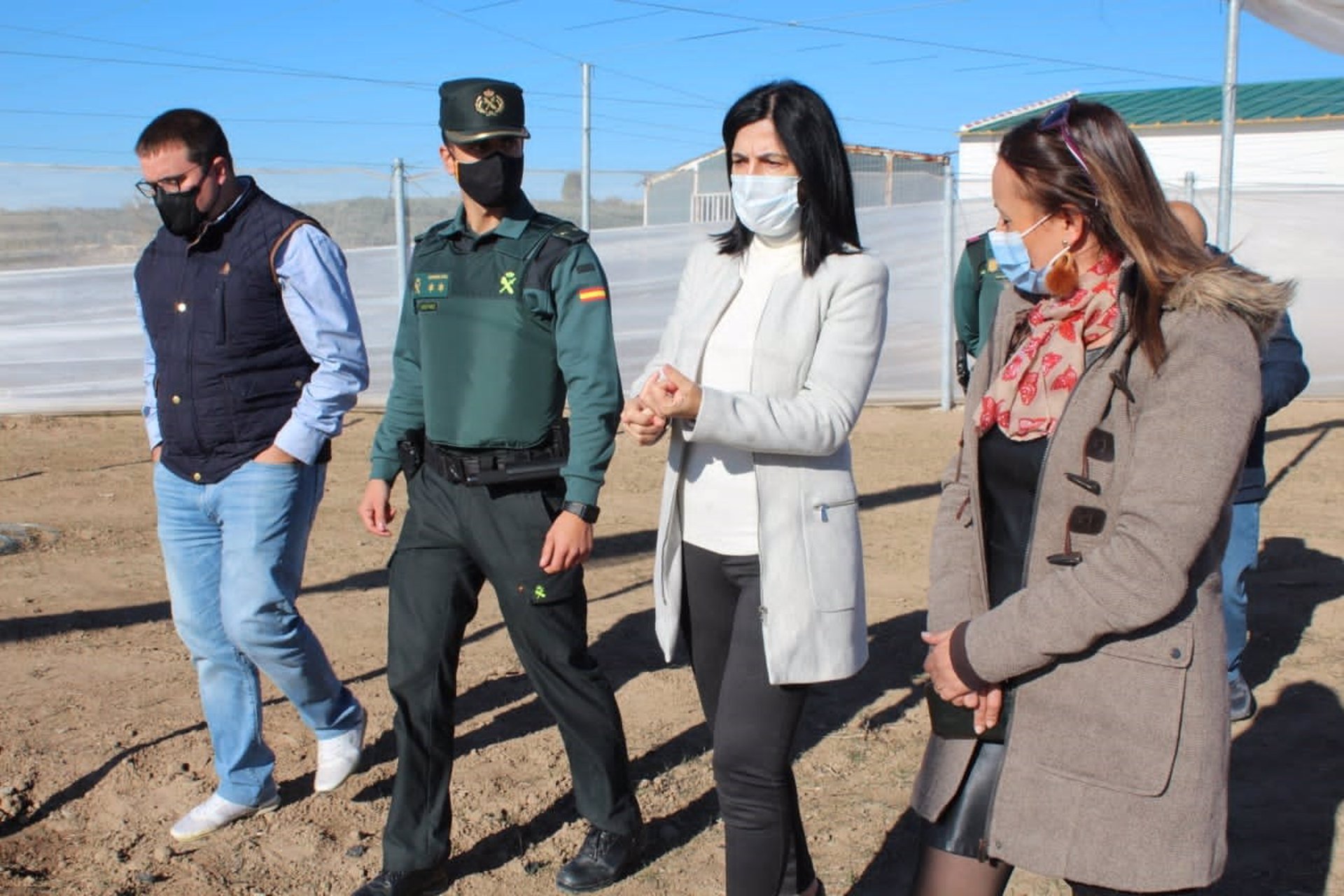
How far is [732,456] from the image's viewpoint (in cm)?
288

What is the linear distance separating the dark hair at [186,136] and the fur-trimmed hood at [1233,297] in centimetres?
263

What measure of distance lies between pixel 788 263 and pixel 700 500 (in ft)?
1.84

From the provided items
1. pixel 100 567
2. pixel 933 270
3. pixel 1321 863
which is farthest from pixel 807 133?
pixel 933 270

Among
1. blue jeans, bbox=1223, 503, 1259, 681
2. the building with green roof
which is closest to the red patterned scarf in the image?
blue jeans, bbox=1223, 503, 1259, 681

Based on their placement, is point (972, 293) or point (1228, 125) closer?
point (972, 293)

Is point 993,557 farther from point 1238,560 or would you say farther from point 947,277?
point 947,277

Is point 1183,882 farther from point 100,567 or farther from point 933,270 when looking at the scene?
point 933,270

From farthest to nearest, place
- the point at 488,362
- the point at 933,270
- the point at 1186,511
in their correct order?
1. the point at 933,270
2. the point at 488,362
3. the point at 1186,511

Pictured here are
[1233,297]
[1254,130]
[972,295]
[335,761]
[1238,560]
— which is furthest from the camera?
[1254,130]

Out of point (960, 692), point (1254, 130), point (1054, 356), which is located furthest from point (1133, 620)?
point (1254, 130)

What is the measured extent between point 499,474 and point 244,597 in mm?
877

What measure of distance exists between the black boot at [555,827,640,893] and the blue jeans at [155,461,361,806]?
95cm

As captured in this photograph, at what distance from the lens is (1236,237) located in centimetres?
1318

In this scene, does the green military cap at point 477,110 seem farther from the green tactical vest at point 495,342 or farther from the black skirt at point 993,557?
the black skirt at point 993,557
